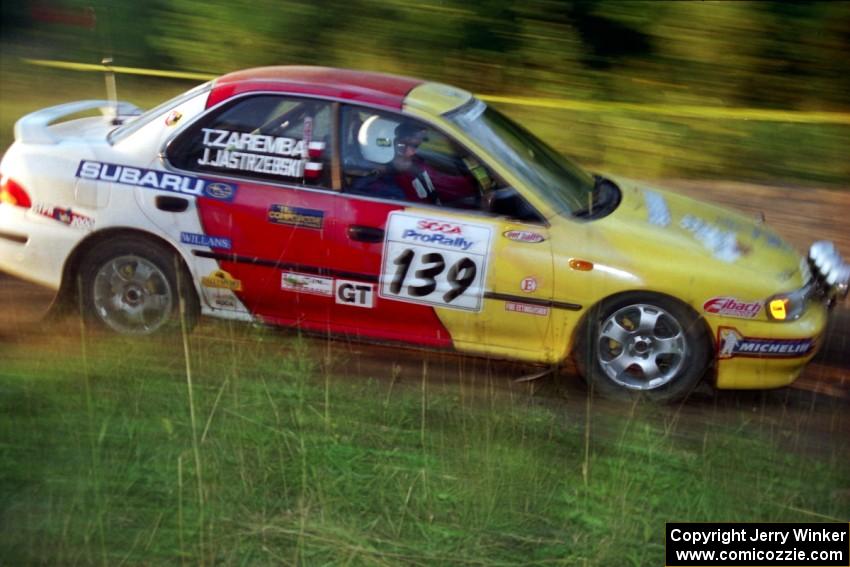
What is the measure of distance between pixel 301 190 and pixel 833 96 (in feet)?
25.7

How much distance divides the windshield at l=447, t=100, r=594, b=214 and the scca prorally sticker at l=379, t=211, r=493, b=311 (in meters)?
0.50

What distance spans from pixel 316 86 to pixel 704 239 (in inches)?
87.8

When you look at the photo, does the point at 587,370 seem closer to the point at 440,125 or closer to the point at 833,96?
the point at 440,125

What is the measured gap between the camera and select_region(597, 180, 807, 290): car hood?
18.8ft

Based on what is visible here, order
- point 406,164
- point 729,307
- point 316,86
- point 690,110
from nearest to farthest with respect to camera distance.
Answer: point 729,307 → point 406,164 → point 316,86 → point 690,110

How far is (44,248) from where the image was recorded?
5.98 m

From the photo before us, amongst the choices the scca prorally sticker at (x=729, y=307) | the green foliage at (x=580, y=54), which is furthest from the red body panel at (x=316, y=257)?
the green foliage at (x=580, y=54)

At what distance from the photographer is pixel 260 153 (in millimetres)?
5902

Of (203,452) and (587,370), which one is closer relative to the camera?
(203,452)

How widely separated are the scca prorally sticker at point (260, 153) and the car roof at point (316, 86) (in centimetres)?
23

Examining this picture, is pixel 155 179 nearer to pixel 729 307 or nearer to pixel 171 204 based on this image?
pixel 171 204

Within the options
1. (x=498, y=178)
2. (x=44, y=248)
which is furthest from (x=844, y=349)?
(x=44, y=248)

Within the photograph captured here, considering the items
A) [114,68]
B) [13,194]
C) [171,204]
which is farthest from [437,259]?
[114,68]

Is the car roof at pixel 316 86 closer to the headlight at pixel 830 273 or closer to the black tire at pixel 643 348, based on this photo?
the black tire at pixel 643 348
